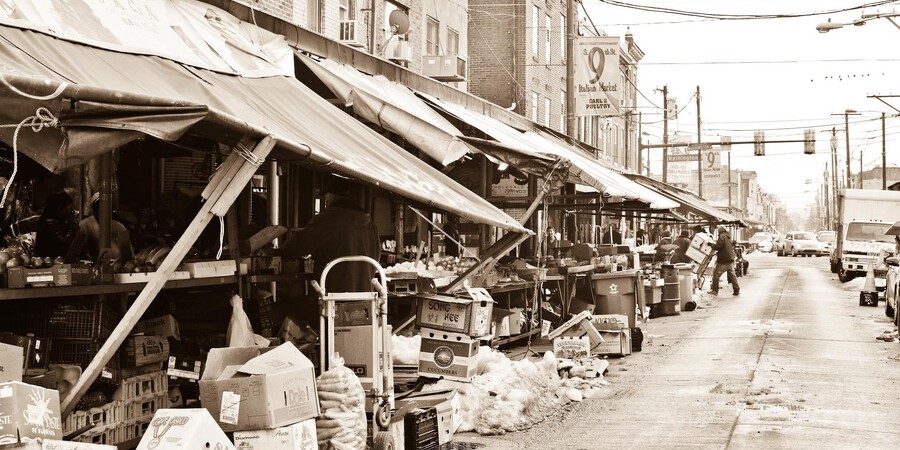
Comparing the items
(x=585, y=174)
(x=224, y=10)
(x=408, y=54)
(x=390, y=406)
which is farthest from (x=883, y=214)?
(x=390, y=406)

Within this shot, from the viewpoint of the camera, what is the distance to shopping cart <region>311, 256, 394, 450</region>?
7902 millimetres

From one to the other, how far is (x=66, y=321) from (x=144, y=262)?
0.74 m

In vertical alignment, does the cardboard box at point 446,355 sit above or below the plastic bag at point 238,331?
below

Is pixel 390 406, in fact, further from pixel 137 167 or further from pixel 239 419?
pixel 137 167

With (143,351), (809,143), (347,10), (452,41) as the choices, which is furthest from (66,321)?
(809,143)

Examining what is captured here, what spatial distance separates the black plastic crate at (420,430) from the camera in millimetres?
8148

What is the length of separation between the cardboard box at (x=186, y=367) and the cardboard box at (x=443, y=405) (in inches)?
65.6

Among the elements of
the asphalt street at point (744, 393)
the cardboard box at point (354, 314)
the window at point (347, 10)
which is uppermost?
the window at point (347, 10)

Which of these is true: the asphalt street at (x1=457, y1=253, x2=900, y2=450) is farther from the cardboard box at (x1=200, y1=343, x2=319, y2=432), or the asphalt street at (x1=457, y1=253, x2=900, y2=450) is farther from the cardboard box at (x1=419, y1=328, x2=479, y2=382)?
the cardboard box at (x1=200, y1=343, x2=319, y2=432)

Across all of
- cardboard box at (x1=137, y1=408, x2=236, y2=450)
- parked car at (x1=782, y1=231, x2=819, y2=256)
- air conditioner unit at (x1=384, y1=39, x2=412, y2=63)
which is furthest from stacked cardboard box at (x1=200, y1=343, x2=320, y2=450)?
parked car at (x1=782, y1=231, x2=819, y2=256)

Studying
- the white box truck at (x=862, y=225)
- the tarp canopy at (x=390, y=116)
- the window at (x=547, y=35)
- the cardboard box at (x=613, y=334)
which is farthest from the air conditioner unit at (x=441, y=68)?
the white box truck at (x=862, y=225)

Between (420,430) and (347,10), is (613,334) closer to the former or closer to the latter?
(420,430)

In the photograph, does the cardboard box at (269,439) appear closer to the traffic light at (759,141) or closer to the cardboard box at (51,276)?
the cardboard box at (51,276)

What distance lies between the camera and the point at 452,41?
97.5 feet
